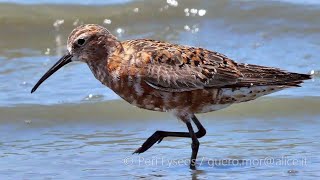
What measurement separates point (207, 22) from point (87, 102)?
3768mm

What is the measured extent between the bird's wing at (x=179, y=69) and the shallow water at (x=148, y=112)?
2.62 feet

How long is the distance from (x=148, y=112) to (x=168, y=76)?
2.24 meters

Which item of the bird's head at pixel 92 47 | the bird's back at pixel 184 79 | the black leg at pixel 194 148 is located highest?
the bird's head at pixel 92 47

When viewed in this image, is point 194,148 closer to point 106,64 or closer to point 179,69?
point 179,69

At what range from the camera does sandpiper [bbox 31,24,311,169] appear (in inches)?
347

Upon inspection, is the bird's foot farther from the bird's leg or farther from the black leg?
the black leg

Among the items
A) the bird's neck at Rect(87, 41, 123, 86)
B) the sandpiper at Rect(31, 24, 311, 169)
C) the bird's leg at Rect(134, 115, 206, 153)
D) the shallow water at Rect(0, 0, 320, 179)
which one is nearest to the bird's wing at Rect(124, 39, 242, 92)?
the sandpiper at Rect(31, 24, 311, 169)

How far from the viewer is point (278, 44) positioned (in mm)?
13336

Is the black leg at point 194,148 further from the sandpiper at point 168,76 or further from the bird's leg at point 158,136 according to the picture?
the bird's leg at point 158,136

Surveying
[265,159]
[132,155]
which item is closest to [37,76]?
[132,155]

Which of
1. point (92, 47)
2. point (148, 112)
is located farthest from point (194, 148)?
point (148, 112)

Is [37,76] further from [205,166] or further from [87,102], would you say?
[205,166]

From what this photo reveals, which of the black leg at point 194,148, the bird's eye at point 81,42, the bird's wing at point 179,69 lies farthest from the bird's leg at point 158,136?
the bird's eye at point 81,42

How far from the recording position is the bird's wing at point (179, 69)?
28.9ft
